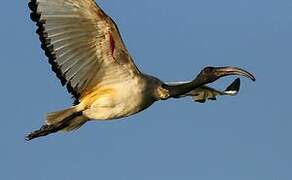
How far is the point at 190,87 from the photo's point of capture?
64.3ft

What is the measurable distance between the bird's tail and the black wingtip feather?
0.26 meters

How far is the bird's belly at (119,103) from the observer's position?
18703mm

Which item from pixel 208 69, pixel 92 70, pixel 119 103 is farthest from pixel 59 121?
pixel 208 69

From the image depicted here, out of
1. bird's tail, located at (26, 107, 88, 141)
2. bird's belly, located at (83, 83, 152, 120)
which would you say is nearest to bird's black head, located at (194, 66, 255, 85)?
bird's belly, located at (83, 83, 152, 120)

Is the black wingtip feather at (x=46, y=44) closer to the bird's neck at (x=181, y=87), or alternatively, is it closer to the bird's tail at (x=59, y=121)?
the bird's tail at (x=59, y=121)

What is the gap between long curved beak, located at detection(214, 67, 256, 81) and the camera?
18359 mm

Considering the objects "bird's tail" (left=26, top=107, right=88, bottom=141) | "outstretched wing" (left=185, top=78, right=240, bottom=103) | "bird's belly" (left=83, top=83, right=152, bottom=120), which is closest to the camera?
"bird's belly" (left=83, top=83, right=152, bottom=120)

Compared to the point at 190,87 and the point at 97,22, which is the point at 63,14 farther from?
the point at 190,87

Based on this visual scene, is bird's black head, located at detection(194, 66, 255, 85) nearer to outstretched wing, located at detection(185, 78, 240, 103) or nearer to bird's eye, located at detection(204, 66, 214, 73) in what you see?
bird's eye, located at detection(204, 66, 214, 73)

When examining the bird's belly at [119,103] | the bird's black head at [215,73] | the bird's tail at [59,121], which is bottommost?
the bird's tail at [59,121]

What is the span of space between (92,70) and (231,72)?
2.00m

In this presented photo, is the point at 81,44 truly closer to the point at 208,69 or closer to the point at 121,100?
the point at 121,100

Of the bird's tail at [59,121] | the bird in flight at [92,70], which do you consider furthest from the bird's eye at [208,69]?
the bird's tail at [59,121]

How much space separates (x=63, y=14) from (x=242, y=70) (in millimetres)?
2562
